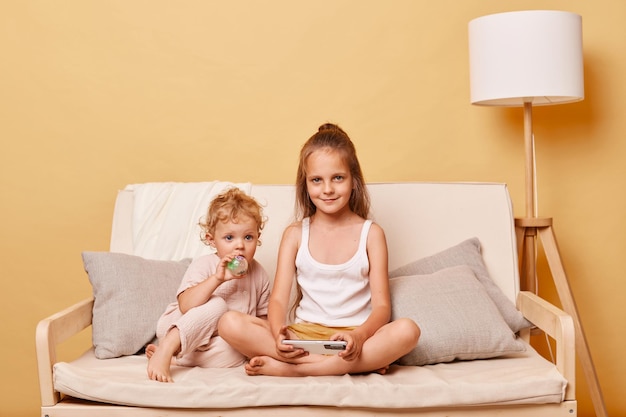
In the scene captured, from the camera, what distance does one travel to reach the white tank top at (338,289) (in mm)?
2381

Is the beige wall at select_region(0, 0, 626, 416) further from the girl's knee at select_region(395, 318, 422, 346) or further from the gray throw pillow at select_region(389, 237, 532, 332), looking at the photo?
the girl's knee at select_region(395, 318, 422, 346)

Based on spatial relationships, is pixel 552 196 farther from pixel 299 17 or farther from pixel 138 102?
pixel 138 102

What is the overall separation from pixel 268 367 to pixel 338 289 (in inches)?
14.4

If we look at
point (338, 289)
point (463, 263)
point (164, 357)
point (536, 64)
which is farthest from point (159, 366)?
point (536, 64)

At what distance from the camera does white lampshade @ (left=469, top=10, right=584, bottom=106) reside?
2.65 meters

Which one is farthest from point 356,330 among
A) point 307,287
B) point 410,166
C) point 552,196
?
point 552,196

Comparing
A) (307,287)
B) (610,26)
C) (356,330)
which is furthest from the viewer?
(610,26)

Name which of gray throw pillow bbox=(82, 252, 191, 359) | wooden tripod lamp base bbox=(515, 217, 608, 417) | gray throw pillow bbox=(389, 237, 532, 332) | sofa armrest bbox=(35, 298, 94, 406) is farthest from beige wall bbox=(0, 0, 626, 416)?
sofa armrest bbox=(35, 298, 94, 406)

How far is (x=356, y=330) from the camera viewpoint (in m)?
2.16

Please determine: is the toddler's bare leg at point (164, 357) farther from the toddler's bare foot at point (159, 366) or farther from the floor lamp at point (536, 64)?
the floor lamp at point (536, 64)

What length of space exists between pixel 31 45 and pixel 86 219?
0.68m

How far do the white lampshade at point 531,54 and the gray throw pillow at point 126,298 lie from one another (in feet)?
3.94

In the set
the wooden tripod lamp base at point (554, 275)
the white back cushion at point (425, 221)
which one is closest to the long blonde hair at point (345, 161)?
the white back cushion at point (425, 221)

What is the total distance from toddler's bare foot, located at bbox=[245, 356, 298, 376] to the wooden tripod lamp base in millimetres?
1043
